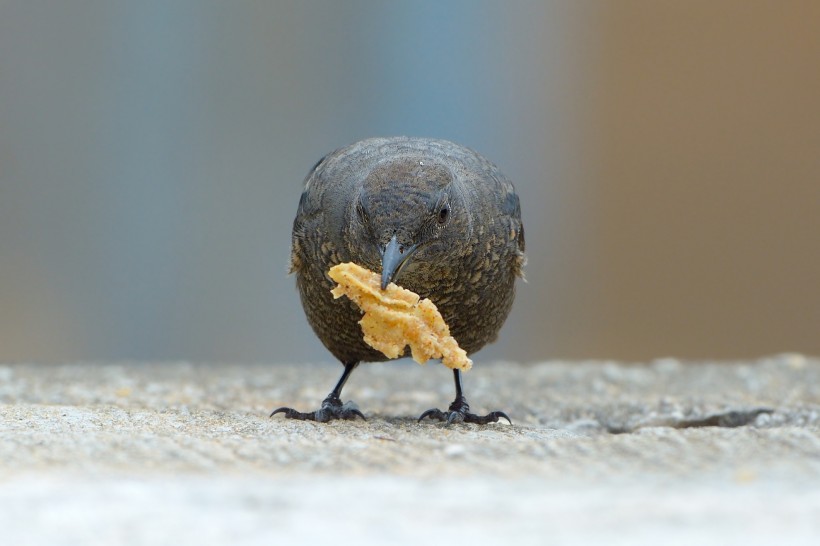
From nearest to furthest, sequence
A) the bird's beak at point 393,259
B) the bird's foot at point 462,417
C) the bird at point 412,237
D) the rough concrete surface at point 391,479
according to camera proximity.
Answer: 1. the rough concrete surface at point 391,479
2. the bird's beak at point 393,259
3. the bird at point 412,237
4. the bird's foot at point 462,417

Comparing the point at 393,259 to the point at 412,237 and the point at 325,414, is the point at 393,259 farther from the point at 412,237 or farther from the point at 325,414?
the point at 325,414

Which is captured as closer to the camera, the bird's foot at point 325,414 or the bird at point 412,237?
the bird at point 412,237

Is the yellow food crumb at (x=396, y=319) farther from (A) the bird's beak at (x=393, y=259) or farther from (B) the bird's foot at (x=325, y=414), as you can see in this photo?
(B) the bird's foot at (x=325, y=414)

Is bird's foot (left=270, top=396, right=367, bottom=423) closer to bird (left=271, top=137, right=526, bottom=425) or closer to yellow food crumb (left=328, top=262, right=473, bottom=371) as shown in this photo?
bird (left=271, top=137, right=526, bottom=425)

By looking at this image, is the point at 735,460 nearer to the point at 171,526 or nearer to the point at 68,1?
the point at 171,526

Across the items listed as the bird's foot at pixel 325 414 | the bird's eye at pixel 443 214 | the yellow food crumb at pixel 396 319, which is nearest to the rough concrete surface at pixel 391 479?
the bird's foot at pixel 325 414

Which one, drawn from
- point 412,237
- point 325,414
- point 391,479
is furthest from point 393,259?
point 391,479

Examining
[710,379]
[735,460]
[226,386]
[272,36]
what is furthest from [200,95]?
Answer: [735,460]
